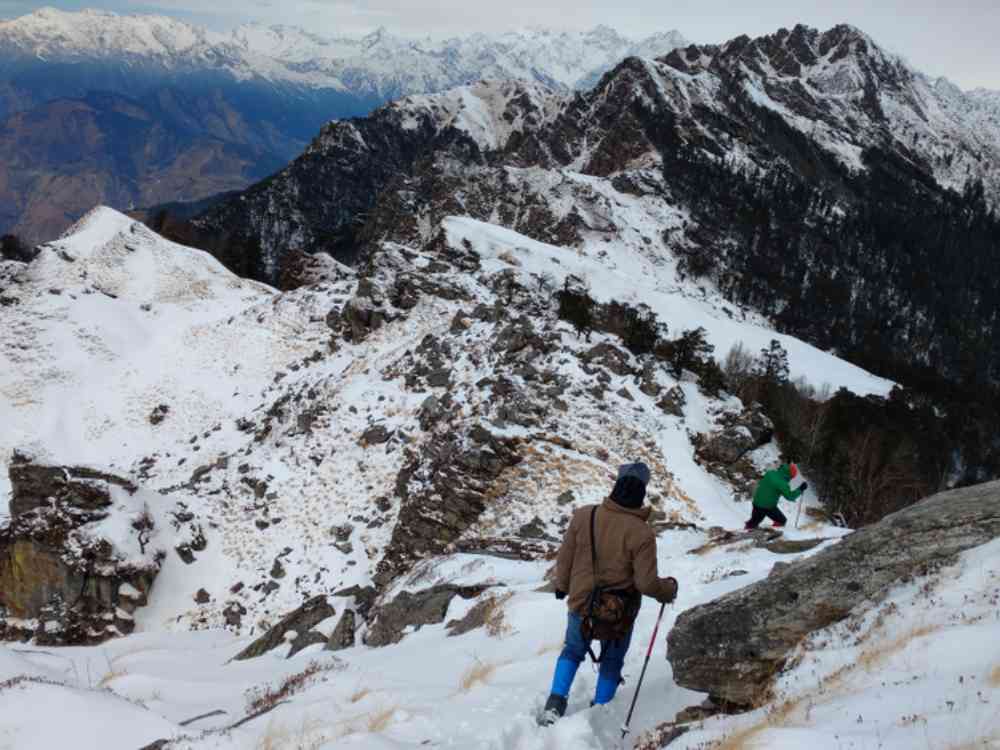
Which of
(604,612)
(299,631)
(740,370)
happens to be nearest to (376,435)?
(299,631)

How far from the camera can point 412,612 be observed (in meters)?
12.7

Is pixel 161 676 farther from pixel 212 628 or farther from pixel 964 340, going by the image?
pixel 964 340

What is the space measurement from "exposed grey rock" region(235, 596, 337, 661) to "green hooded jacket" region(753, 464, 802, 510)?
33.2 ft

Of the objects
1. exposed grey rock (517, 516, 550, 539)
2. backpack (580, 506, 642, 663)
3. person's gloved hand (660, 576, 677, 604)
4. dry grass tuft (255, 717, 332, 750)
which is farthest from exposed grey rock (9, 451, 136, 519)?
person's gloved hand (660, 576, 677, 604)

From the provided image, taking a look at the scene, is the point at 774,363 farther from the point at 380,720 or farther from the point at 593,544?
the point at 380,720

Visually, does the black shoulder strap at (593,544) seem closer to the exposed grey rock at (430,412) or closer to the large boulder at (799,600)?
the large boulder at (799,600)

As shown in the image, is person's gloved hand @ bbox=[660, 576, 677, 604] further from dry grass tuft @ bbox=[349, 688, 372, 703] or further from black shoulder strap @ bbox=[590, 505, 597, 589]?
dry grass tuft @ bbox=[349, 688, 372, 703]

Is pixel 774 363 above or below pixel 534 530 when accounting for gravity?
above

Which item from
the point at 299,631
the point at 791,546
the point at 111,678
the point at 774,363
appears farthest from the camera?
the point at 774,363

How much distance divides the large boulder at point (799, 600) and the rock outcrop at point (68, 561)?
17.4m

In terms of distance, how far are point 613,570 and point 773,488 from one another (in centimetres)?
924

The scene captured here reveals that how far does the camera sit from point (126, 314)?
40.2 m

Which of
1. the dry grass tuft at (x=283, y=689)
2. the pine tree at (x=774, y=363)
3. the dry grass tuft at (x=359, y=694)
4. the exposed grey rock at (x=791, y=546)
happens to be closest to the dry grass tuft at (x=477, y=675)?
the dry grass tuft at (x=359, y=694)

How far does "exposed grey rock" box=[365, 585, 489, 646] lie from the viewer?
1219cm
